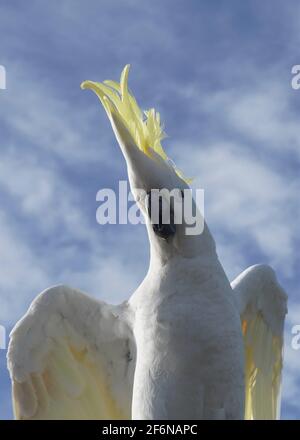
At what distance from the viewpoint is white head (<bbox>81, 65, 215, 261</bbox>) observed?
529cm

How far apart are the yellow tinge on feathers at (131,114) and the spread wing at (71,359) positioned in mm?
1134

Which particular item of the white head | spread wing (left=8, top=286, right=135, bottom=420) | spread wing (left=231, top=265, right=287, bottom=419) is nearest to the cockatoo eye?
the white head

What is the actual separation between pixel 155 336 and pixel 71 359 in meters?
0.99

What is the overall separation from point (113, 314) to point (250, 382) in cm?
115

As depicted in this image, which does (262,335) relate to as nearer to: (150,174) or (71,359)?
(71,359)

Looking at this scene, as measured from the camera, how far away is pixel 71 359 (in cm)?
591

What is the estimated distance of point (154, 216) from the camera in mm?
5305

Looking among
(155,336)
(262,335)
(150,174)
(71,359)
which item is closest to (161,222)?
(150,174)

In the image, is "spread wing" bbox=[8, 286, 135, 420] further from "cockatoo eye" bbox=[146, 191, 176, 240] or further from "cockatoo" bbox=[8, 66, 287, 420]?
"cockatoo eye" bbox=[146, 191, 176, 240]

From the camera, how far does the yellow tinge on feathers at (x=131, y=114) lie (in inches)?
220
